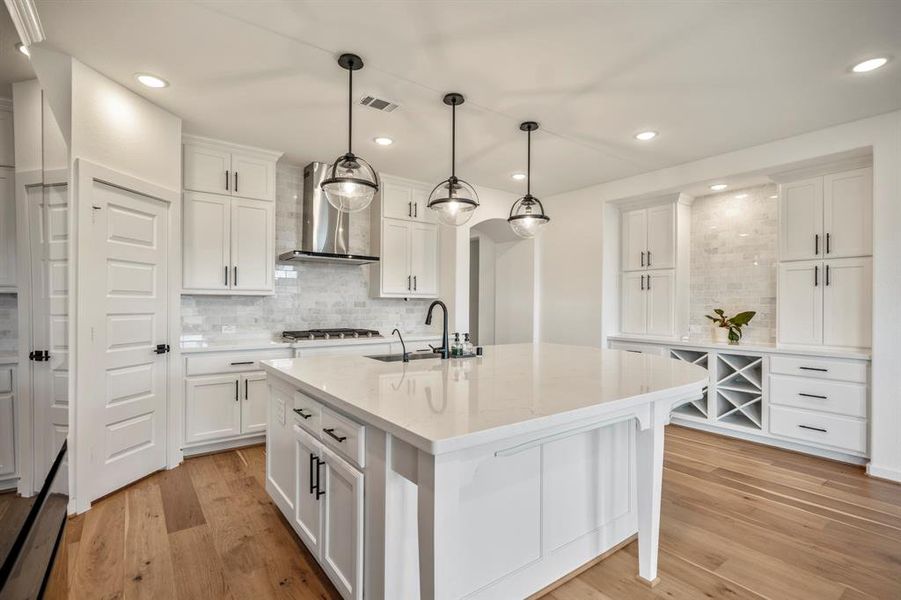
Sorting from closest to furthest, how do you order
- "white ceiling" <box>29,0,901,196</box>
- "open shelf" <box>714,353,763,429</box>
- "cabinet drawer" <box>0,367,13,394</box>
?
"cabinet drawer" <box>0,367,13,394</box>
"white ceiling" <box>29,0,901,196</box>
"open shelf" <box>714,353,763,429</box>

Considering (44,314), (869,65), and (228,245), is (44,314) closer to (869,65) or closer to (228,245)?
(228,245)

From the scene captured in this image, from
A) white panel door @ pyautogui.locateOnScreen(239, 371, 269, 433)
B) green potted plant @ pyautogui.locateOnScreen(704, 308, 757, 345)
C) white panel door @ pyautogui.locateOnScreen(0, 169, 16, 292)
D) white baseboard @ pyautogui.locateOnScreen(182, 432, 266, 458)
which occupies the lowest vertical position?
white baseboard @ pyautogui.locateOnScreen(182, 432, 266, 458)

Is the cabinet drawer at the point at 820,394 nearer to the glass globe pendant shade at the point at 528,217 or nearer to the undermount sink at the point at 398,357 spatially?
the glass globe pendant shade at the point at 528,217

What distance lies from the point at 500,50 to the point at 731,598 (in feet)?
9.32

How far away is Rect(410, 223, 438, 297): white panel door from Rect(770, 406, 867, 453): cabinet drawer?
3500mm

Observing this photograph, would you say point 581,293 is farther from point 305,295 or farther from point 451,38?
point 451,38

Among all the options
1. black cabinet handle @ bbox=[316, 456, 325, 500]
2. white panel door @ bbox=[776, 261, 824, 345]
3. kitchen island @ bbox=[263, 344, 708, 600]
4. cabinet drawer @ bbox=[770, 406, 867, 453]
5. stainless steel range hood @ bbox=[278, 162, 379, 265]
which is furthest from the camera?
stainless steel range hood @ bbox=[278, 162, 379, 265]

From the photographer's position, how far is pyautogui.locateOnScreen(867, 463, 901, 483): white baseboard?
3.07m

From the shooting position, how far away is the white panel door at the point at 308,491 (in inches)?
72.8

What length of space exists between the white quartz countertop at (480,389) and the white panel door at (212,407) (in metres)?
1.40

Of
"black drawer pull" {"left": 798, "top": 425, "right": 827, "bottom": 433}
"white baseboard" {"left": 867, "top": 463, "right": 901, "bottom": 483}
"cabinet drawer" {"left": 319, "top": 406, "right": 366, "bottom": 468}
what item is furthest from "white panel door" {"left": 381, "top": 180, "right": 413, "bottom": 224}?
"white baseboard" {"left": 867, "top": 463, "right": 901, "bottom": 483}

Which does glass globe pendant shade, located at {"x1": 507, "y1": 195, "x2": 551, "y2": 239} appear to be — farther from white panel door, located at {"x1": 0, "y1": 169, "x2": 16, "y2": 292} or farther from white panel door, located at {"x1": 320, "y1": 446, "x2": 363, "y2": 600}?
white panel door, located at {"x1": 0, "y1": 169, "x2": 16, "y2": 292}

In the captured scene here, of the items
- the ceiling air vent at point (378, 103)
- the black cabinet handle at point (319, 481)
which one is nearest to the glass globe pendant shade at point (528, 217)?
the ceiling air vent at point (378, 103)

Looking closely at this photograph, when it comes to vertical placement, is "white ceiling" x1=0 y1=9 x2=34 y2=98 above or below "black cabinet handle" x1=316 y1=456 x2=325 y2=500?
above
